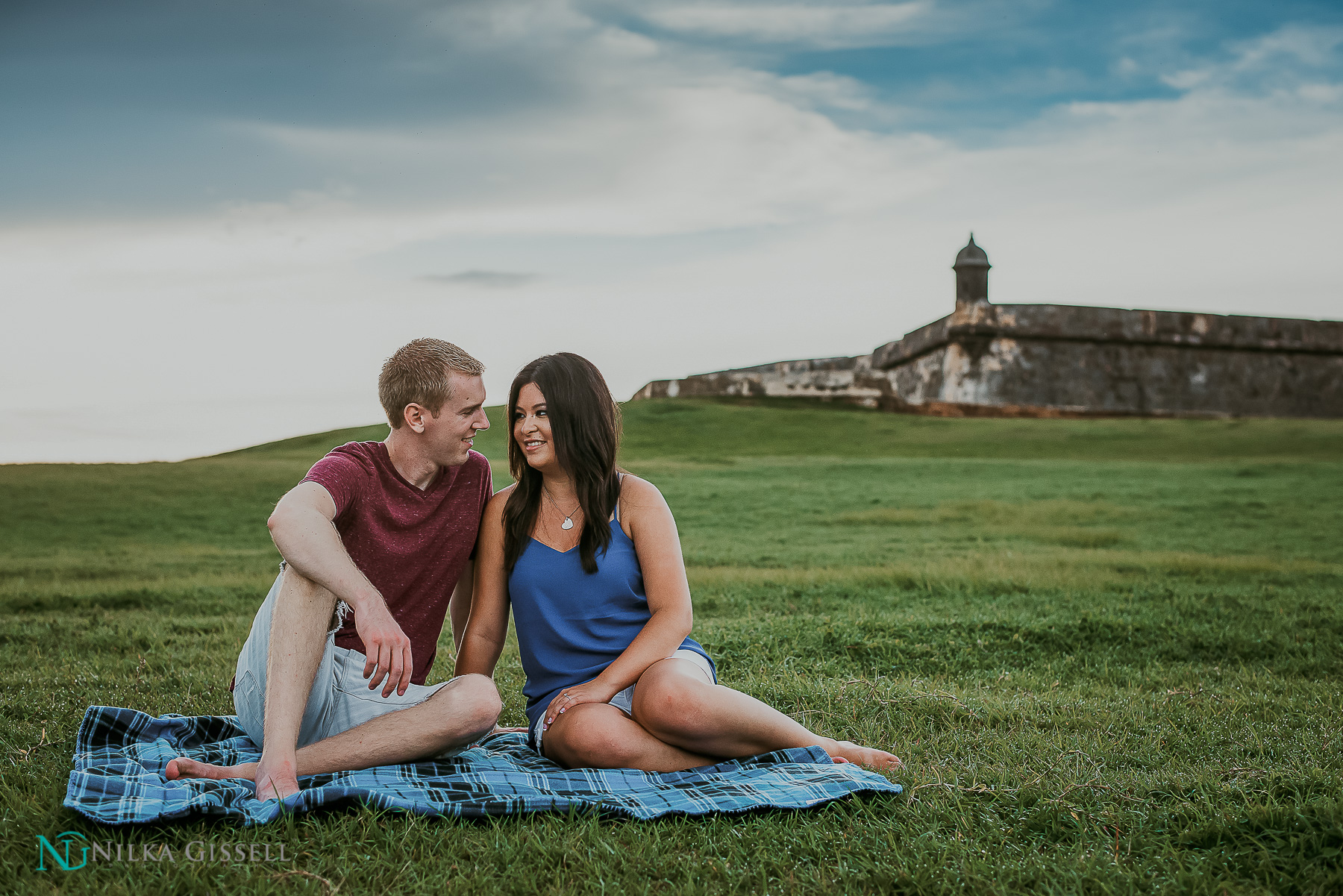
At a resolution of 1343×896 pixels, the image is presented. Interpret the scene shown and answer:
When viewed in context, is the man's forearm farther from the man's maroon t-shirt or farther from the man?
the man's maroon t-shirt

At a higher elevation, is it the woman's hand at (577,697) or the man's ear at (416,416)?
the man's ear at (416,416)

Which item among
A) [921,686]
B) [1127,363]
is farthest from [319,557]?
[1127,363]

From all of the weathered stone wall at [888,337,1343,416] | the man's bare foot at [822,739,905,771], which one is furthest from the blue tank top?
the weathered stone wall at [888,337,1343,416]

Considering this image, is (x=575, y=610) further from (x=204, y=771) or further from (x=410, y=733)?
(x=204, y=771)

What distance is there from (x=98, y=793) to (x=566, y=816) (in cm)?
139

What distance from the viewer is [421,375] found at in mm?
3533

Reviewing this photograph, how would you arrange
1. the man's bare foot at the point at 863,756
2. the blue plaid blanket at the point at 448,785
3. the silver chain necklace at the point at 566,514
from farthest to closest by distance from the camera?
the silver chain necklace at the point at 566,514, the man's bare foot at the point at 863,756, the blue plaid blanket at the point at 448,785

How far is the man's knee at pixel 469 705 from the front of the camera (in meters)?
3.34

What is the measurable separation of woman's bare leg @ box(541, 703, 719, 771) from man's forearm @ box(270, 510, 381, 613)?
2.58ft

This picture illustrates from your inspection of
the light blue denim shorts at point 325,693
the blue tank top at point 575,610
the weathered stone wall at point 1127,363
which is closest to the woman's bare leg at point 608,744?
the blue tank top at point 575,610

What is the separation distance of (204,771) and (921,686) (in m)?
3.28

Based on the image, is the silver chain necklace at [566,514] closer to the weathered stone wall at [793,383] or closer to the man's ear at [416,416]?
the man's ear at [416,416]

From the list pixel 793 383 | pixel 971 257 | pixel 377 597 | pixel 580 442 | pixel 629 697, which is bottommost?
pixel 629 697

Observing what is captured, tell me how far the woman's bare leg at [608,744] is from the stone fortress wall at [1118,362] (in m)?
26.0
